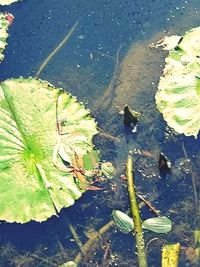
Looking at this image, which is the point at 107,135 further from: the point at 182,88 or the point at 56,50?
the point at 56,50

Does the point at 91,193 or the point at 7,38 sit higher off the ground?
the point at 7,38

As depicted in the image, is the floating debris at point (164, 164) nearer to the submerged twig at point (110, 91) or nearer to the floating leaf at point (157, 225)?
the floating leaf at point (157, 225)

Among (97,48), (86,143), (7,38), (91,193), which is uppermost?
(7,38)

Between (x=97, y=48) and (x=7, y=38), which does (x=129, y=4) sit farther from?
(x=7, y=38)

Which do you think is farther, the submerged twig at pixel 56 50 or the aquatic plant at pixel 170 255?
the submerged twig at pixel 56 50

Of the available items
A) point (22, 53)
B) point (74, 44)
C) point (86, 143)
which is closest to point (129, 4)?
point (74, 44)

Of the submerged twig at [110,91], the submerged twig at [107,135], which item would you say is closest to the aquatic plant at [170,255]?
the submerged twig at [107,135]
